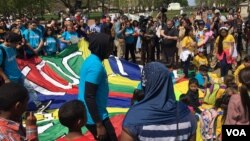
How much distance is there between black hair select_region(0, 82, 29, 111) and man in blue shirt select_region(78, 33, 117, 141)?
45.7 inches

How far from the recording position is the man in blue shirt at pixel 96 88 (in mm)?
4527

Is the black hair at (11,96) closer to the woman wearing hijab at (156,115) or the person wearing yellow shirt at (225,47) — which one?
the woman wearing hijab at (156,115)

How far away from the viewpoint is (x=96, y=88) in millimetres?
4559

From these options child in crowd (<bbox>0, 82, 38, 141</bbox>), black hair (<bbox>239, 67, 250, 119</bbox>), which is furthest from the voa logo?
child in crowd (<bbox>0, 82, 38, 141</bbox>)

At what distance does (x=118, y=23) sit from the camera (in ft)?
53.8

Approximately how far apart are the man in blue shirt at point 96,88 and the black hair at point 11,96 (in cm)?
116

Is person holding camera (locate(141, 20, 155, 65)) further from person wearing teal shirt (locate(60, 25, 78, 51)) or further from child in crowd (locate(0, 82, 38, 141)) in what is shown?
child in crowd (locate(0, 82, 38, 141))

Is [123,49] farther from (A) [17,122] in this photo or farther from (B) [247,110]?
(A) [17,122]

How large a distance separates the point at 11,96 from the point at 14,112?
12 cm

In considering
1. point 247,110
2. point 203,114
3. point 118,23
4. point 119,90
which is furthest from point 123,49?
point 247,110

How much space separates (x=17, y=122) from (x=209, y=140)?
3747 millimetres

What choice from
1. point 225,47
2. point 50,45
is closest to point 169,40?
point 225,47

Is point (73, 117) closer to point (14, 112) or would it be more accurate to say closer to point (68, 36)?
point (14, 112)

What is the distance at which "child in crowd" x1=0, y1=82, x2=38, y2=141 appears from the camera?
3215mm
